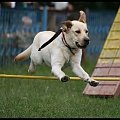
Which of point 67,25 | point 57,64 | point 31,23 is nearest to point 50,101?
point 57,64

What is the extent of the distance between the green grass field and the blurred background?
2818mm

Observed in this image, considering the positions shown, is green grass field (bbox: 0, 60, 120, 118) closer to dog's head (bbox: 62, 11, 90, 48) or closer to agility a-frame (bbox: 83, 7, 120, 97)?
agility a-frame (bbox: 83, 7, 120, 97)

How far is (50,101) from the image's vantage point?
28.2 ft

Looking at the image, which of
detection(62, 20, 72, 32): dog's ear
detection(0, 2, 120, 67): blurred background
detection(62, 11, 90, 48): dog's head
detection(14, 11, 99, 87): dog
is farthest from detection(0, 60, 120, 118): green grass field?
detection(0, 2, 120, 67): blurred background

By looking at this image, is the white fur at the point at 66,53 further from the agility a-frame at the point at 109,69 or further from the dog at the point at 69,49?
the agility a-frame at the point at 109,69

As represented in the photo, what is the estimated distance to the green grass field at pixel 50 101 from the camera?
7.39 m

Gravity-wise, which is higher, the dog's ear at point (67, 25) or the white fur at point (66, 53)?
the dog's ear at point (67, 25)

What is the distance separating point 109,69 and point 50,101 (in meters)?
1.56

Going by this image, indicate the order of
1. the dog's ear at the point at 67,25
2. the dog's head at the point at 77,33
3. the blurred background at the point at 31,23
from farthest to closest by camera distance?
the blurred background at the point at 31,23, the dog's ear at the point at 67,25, the dog's head at the point at 77,33

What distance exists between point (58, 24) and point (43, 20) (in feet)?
4.68

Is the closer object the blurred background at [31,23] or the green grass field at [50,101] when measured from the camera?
the green grass field at [50,101]

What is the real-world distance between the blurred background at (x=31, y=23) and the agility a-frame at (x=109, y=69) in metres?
3.99

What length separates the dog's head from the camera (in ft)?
24.2

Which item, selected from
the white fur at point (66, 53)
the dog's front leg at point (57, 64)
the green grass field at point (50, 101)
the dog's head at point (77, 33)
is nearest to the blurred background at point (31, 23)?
the green grass field at point (50, 101)
